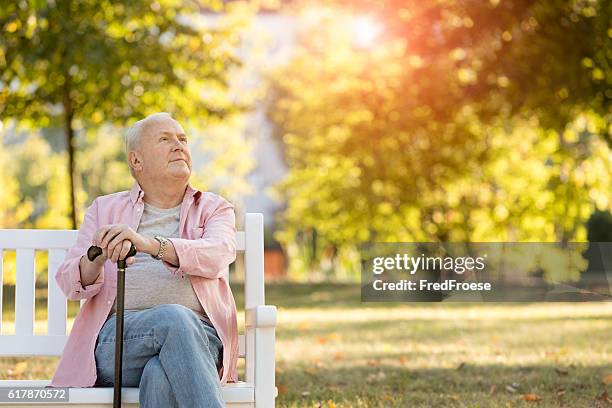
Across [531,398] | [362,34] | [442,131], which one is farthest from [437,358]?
[362,34]

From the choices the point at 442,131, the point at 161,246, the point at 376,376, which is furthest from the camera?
the point at 442,131

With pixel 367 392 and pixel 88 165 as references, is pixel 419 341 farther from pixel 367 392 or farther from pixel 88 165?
pixel 88 165

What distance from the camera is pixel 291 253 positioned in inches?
946

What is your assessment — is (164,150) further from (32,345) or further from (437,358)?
(437,358)

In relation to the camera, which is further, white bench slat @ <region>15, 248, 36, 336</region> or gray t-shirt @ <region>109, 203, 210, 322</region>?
white bench slat @ <region>15, 248, 36, 336</region>

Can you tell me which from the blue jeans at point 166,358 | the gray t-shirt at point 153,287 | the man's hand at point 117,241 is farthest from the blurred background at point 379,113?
the man's hand at point 117,241

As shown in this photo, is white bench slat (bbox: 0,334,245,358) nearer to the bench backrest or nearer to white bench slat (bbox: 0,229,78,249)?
the bench backrest

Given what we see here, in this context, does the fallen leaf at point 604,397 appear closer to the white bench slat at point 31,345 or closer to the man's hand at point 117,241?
the white bench slat at point 31,345

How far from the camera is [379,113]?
15.7 m

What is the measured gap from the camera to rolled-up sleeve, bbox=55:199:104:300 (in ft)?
10.8

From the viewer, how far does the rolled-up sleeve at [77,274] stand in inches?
130

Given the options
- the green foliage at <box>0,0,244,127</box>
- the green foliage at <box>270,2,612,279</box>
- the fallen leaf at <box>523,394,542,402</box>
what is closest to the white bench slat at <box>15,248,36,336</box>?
the fallen leaf at <box>523,394,542,402</box>

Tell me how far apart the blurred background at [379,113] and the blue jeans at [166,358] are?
2.22 metres

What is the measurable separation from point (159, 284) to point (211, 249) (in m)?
0.25
